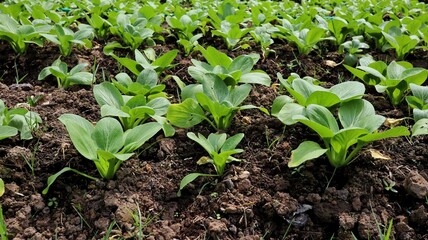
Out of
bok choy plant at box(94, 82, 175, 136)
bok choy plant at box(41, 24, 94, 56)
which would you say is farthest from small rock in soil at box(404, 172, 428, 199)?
bok choy plant at box(41, 24, 94, 56)

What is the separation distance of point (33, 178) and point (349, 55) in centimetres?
214

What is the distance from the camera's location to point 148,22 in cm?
336

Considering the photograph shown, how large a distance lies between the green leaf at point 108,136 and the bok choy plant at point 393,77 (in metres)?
1.27

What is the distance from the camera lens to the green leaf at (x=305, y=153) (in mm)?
1730

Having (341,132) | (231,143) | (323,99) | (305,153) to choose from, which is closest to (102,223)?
(231,143)

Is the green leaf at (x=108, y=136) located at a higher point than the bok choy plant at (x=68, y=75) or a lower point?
higher

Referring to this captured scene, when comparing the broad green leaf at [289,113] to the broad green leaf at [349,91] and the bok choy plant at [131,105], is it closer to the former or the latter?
the broad green leaf at [349,91]

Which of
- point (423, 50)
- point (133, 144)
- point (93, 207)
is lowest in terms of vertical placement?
point (423, 50)

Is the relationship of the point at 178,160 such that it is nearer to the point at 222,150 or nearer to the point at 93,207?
the point at 222,150

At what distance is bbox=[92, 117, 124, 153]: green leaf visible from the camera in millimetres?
1719

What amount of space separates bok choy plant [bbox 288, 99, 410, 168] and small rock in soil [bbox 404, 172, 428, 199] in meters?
0.20

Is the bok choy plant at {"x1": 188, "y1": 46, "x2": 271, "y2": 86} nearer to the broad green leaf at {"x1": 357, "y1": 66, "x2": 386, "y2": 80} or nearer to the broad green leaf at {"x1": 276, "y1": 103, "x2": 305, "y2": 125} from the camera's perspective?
the broad green leaf at {"x1": 276, "y1": 103, "x2": 305, "y2": 125}

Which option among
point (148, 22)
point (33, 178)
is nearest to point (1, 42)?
point (148, 22)

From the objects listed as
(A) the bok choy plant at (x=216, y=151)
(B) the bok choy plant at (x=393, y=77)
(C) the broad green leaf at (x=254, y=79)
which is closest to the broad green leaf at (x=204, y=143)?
(A) the bok choy plant at (x=216, y=151)
